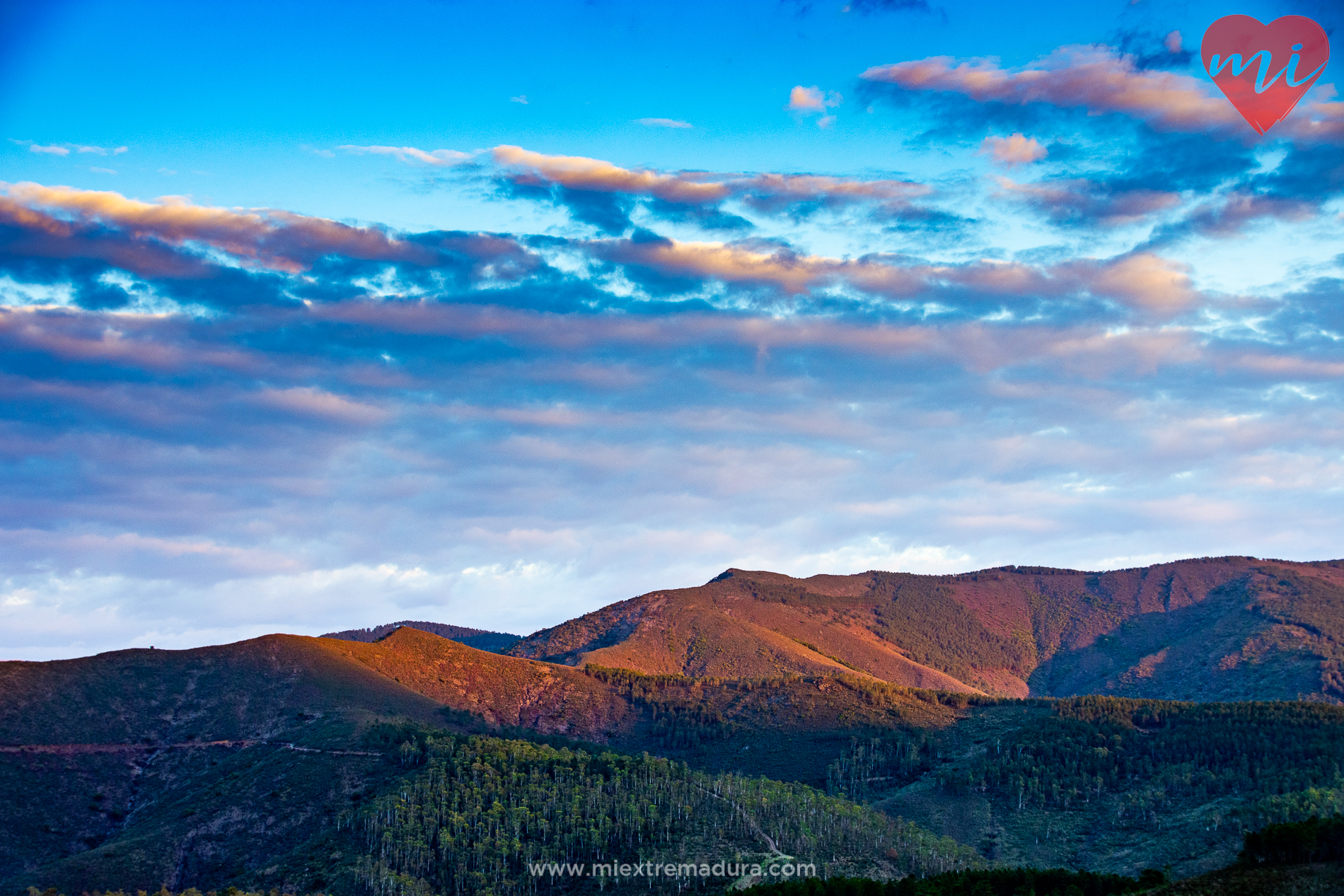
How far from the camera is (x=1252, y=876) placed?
12562 cm

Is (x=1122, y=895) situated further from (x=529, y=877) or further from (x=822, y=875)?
(x=529, y=877)

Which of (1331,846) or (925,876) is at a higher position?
(1331,846)

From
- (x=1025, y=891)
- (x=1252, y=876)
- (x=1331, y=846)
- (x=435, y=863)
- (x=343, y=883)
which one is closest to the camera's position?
(x=1252, y=876)

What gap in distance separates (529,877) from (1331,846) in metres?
120

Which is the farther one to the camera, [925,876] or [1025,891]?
[925,876]

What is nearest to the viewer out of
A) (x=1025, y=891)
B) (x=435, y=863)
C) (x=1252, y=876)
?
(x=1252, y=876)

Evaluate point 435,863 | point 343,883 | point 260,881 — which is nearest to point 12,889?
point 260,881

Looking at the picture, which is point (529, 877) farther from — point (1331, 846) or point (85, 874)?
point (1331, 846)

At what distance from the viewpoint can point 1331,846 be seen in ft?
449

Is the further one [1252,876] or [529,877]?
[529,877]

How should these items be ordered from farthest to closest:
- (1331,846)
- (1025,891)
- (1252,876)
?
(1025,891)
(1331,846)
(1252,876)

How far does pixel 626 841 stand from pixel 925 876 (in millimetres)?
52654

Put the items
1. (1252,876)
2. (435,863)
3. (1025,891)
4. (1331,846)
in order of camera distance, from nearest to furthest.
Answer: (1252,876) → (1331,846) → (1025,891) → (435,863)

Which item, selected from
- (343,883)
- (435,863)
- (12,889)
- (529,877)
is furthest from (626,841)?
(12,889)
